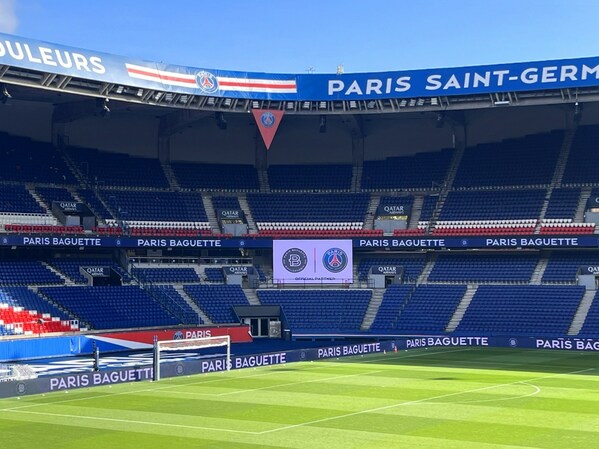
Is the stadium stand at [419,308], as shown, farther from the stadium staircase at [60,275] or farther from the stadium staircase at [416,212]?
the stadium staircase at [60,275]

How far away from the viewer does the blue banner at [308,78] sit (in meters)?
56.2

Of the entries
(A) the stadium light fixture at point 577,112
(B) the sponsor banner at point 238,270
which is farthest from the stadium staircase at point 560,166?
(B) the sponsor banner at point 238,270

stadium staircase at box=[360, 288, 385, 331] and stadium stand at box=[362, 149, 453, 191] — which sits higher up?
stadium stand at box=[362, 149, 453, 191]

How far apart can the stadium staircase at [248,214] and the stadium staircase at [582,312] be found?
25.7 meters

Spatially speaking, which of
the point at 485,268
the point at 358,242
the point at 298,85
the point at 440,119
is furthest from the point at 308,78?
the point at 485,268

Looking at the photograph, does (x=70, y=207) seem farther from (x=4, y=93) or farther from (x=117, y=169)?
(x=4, y=93)

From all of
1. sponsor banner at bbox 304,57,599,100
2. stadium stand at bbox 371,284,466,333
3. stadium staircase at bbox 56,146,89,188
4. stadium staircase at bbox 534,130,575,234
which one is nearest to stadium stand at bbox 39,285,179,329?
stadium staircase at bbox 56,146,89,188

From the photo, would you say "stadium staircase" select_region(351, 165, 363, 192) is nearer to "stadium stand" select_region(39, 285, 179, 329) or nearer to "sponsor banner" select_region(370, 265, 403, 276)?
"sponsor banner" select_region(370, 265, 403, 276)

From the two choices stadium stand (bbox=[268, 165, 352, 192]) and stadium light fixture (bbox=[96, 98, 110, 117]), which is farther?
stadium stand (bbox=[268, 165, 352, 192])

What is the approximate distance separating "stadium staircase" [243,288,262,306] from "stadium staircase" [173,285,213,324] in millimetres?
4235

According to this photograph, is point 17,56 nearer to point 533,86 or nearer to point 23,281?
point 23,281

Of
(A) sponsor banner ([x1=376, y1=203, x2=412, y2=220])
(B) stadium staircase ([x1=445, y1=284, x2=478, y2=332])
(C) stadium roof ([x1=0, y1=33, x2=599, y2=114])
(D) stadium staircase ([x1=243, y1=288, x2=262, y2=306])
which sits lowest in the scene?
(B) stadium staircase ([x1=445, y1=284, x2=478, y2=332])

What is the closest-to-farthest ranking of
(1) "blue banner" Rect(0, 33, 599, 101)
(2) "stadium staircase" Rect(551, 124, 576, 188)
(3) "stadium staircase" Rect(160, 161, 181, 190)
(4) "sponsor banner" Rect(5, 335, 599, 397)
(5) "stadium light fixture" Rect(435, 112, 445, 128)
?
(4) "sponsor banner" Rect(5, 335, 599, 397) < (1) "blue banner" Rect(0, 33, 599, 101) < (5) "stadium light fixture" Rect(435, 112, 445, 128) < (2) "stadium staircase" Rect(551, 124, 576, 188) < (3) "stadium staircase" Rect(160, 161, 181, 190)

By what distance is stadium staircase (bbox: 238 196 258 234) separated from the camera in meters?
71.7
